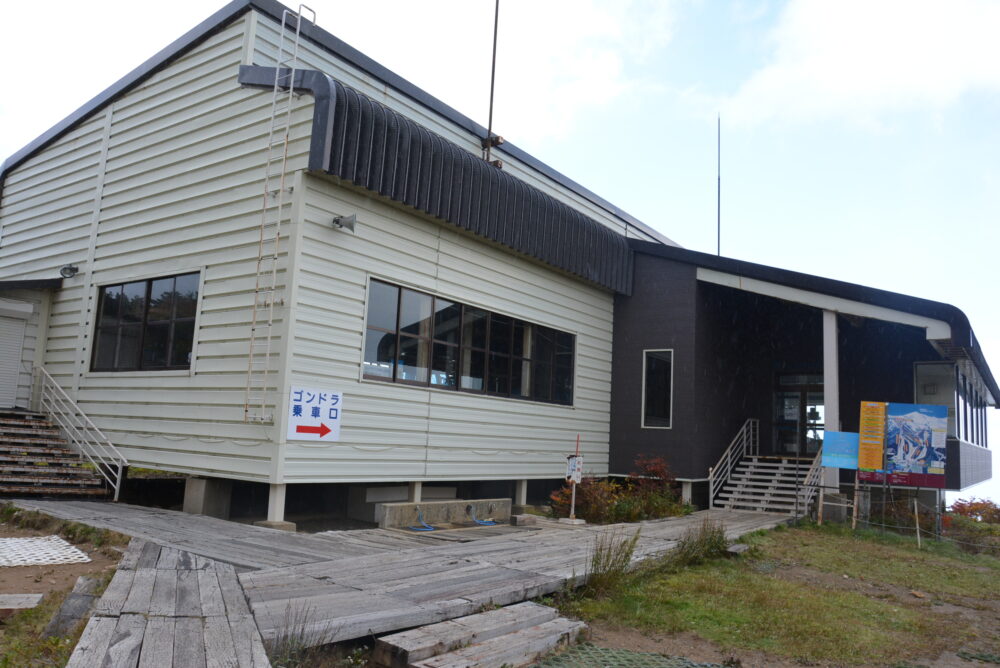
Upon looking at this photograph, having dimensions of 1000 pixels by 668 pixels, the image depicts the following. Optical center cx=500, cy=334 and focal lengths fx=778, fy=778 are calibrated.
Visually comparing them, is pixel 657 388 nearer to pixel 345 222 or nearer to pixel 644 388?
pixel 644 388

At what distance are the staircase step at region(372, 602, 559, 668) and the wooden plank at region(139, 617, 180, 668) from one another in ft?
3.85

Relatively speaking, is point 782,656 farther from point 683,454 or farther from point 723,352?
point 723,352

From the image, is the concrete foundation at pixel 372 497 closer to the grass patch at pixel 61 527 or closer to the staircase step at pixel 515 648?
the grass patch at pixel 61 527

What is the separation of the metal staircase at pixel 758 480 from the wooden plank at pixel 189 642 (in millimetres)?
11715

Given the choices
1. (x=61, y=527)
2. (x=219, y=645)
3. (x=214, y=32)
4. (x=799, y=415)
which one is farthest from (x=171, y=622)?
(x=799, y=415)

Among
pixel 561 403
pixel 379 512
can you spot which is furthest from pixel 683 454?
pixel 379 512

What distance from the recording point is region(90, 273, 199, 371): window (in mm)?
10805

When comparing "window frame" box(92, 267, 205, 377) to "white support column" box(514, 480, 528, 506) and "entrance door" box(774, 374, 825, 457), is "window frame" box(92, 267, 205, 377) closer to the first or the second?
"white support column" box(514, 480, 528, 506)

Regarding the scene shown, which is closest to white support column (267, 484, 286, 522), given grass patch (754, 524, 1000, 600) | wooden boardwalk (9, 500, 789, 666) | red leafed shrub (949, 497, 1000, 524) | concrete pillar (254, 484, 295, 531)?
concrete pillar (254, 484, 295, 531)

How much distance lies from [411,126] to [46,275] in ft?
24.7

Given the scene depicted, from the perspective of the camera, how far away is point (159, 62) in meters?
12.0

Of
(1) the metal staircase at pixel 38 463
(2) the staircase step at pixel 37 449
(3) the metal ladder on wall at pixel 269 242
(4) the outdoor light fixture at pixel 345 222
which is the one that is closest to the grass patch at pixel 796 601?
(3) the metal ladder on wall at pixel 269 242

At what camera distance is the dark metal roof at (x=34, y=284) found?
41.8ft

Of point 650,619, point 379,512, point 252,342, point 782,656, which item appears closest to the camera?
point 782,656
